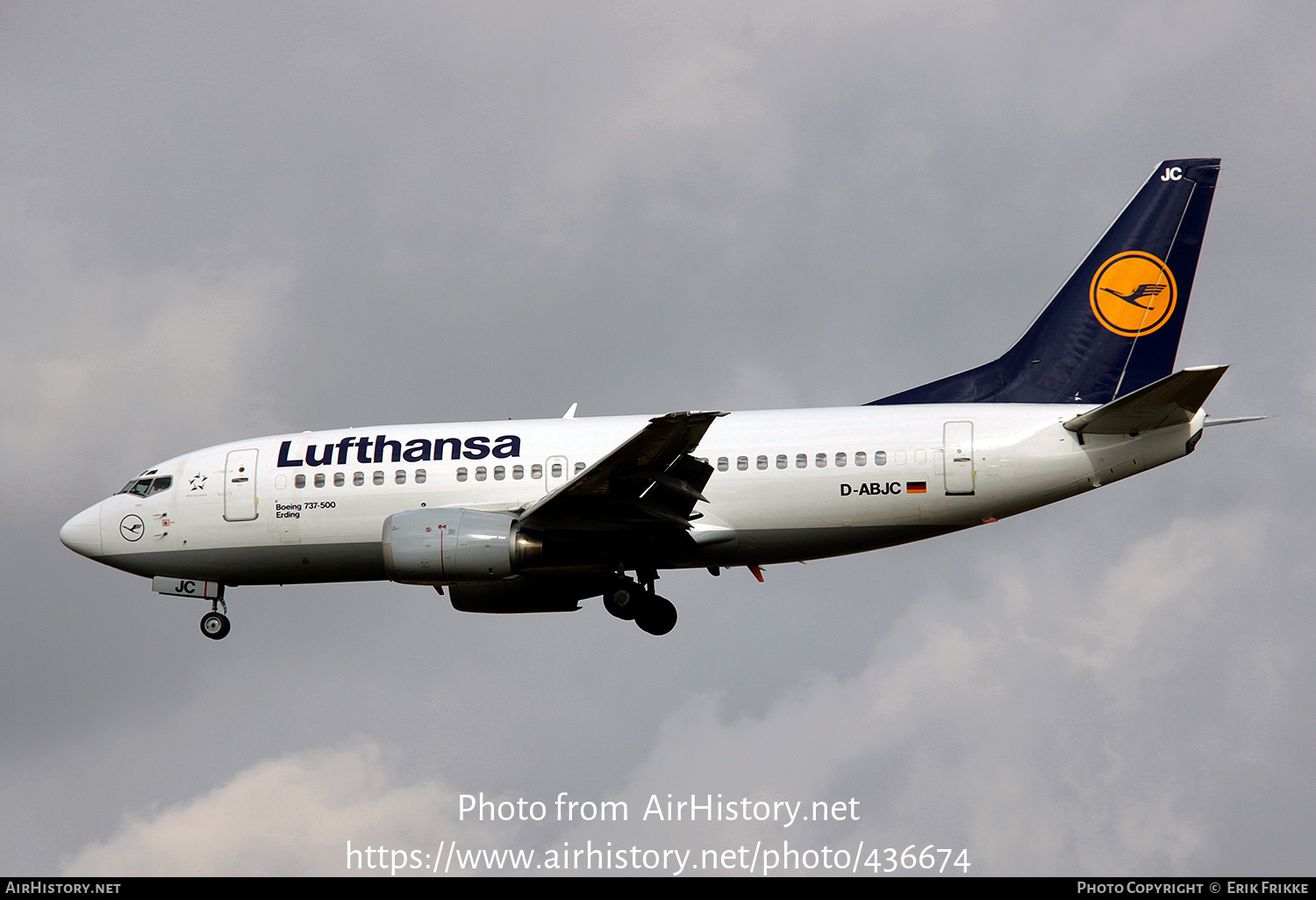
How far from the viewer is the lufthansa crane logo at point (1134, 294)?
92.0 ft

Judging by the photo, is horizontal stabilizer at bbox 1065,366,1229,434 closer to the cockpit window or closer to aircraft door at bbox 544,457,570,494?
aircraft door at bbox 544,457,570,494

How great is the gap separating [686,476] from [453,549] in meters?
4.30

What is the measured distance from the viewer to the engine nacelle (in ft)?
81.4

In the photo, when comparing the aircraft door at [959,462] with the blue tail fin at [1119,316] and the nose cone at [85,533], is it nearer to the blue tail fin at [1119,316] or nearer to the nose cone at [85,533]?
the blue tail fin at [1119,316]

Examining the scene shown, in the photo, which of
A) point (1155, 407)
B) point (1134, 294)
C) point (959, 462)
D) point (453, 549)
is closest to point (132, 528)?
point (453, 549)

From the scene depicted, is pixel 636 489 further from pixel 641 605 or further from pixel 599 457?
pixel 641 605

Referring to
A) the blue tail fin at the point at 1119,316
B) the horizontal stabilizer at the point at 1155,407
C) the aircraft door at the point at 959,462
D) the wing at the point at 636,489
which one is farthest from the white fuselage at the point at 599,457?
the blue tail fin at the point at 1119,316

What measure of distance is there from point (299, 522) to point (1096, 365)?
52.3 feet

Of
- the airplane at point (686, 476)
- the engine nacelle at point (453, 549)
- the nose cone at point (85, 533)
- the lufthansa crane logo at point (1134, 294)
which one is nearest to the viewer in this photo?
the engine nacelle at point (453, 549)

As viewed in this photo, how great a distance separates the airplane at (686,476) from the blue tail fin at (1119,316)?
0.04 metres

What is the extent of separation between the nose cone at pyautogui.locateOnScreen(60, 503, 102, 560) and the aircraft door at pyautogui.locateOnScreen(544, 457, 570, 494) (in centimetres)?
973

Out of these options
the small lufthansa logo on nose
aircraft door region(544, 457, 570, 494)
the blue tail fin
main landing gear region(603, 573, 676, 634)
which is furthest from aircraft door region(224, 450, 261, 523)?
the blue tail fin

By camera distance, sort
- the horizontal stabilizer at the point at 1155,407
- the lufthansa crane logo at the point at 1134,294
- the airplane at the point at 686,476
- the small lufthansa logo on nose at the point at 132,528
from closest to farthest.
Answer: the horizontal stabilizer at the point at 1155,407 → the airplane at the point at 686,476 → the lufthansa crane logo at the point at 1134,294 → the small lufthansa logo on nose at the point at 132,528
